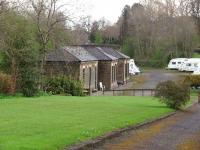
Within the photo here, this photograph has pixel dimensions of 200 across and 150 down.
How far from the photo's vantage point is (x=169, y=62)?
311ft

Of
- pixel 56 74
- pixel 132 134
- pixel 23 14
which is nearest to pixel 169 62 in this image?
pixel 56 74

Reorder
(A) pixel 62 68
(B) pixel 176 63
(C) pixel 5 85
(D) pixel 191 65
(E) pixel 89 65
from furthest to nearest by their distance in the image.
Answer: (B) pixel 176 63, (D) pixel 191 65, (E) pixel 89 65, (A) pixel 62 68, (C) pixel 5 85

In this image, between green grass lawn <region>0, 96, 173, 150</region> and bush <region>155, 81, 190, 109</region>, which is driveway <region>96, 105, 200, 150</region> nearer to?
green grass lawn <region>0, 96, 173, 150</region>

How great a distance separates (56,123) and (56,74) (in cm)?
3106

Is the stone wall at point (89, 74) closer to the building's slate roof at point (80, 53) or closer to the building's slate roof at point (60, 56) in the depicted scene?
the building's slate roof at point (80, 53)

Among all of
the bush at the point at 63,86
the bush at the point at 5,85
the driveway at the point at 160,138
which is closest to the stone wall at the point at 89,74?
the bush at the point at 63,86

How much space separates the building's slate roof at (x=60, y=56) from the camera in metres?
47.4

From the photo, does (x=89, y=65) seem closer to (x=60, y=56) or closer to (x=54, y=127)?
(x=60, y=56)

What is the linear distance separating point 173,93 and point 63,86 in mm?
15957

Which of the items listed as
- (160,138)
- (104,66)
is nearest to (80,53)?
(104,66)

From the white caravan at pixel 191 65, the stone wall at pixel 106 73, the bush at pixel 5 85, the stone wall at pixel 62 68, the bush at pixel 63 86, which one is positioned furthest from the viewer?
the white caravan at pixel 191 65

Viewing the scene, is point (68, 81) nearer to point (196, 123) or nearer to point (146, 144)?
point (196, 123)

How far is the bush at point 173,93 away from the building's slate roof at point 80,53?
64.6 feet

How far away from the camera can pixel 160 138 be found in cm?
1566
